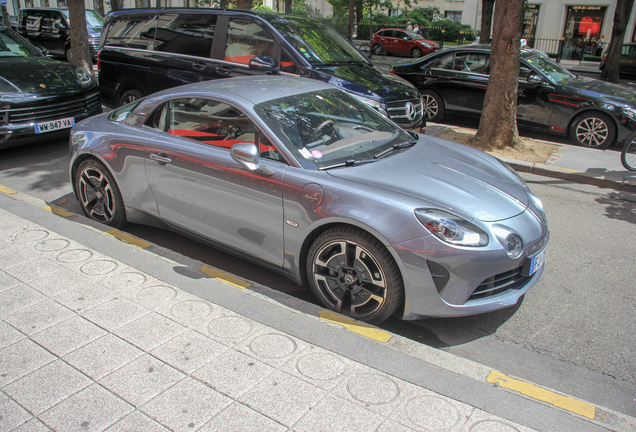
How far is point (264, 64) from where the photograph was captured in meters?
7.29

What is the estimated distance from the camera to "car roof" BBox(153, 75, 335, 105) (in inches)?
158

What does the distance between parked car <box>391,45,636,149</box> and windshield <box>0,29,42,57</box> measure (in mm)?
7057

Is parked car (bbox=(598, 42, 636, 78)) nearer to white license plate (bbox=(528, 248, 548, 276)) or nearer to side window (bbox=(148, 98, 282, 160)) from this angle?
white license plate (bbox=(528, 248, 548, 276))

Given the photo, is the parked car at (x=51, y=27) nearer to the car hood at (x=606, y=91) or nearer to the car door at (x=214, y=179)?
the car hood at (x=606, y=91)

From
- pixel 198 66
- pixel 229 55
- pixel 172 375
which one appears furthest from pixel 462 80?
pixel 172 375

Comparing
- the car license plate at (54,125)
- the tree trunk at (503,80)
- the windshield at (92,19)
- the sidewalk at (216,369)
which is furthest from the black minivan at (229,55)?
the windshield at (92,19)

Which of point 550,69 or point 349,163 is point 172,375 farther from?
point 550,69

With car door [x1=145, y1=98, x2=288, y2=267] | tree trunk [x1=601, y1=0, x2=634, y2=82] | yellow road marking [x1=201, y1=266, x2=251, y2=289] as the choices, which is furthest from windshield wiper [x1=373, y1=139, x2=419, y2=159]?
tree trunk [x1=601, y1=0, x2=634, y2=82]

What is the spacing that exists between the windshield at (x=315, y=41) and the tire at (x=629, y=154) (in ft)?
13.1

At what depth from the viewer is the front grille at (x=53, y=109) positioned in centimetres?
684

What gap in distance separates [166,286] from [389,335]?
5.18 ft

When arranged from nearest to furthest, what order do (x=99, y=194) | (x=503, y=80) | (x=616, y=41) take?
(x=99, y=194)
(x=503, y=80)
(x=616, y=41)

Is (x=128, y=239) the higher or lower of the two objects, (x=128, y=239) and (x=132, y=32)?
the lower

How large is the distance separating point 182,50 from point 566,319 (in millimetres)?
6833
